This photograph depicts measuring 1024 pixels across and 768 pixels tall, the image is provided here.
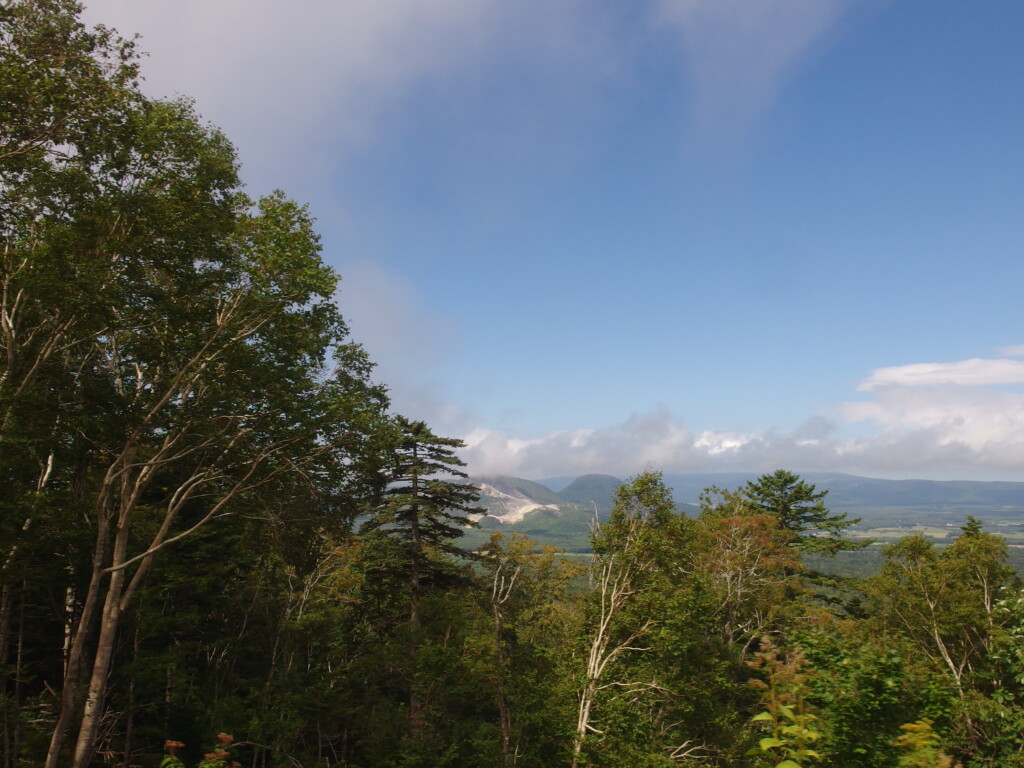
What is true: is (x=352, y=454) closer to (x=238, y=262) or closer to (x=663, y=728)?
(x=238, y=262)

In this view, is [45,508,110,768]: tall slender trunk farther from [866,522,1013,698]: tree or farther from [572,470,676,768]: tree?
[866,522,1013,698]: tree

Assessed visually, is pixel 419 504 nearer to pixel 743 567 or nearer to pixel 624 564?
pixel 624 564

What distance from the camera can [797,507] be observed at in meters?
41.0

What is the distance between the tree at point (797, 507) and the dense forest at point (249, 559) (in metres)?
11.1

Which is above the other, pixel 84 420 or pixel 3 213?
pixel 3 213

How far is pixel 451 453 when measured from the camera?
1051 inches

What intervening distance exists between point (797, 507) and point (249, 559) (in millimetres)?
39536

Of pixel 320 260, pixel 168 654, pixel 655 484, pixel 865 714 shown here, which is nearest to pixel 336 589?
pixel 168 654

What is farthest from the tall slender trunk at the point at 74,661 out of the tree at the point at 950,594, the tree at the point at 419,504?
the tree at the point at 950,594

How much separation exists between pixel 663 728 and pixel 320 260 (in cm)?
2063

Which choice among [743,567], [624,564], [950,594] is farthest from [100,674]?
[950,594]

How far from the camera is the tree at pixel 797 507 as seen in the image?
128 ft

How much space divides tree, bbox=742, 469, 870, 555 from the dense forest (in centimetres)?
1105

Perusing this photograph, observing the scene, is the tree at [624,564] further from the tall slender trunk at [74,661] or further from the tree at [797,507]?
the tree at [797,507]
